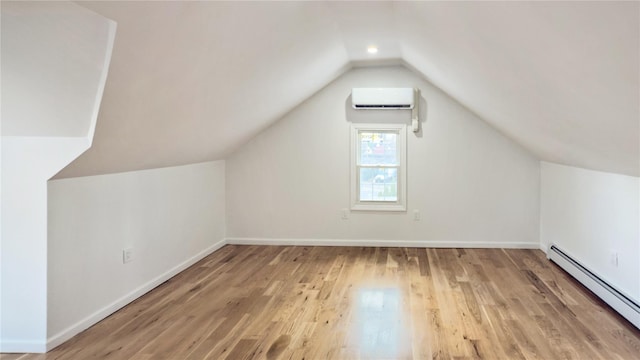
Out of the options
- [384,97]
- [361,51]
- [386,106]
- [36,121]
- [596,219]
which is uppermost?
[361,51]

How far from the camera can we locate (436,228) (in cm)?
561

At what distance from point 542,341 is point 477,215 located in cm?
285

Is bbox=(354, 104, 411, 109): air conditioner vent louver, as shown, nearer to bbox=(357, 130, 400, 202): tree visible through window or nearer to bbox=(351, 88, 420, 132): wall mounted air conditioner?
bbox=(351, 88, 420, 132): wall mounted air conditioner

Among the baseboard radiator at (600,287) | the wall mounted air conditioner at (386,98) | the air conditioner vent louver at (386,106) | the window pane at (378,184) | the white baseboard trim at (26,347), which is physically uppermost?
the wall mounted air conditioner at (386,98)

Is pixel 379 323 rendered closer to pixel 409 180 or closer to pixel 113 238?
pixel 113 238

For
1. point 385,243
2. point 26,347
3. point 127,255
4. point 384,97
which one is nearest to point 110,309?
point 127,255

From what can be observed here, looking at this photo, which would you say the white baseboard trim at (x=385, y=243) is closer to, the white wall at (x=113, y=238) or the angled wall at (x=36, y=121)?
the white wall at (x=113, y=238)

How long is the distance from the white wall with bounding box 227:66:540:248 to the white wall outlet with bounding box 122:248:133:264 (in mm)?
2296

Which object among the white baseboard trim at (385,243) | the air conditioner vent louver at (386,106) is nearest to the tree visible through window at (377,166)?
the air conditioner vent louver at (386,106)

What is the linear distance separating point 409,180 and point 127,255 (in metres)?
3.49

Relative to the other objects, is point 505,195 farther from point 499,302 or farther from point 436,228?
point 499,302

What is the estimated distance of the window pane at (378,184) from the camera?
570 centimetres

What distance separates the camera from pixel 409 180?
5.61 meters

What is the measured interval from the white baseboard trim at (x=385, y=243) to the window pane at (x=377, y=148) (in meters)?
1.05
